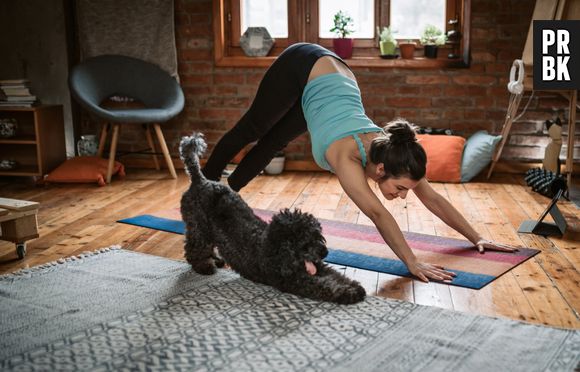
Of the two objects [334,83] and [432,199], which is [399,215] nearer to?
[432,199]

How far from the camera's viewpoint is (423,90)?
15.0 feet

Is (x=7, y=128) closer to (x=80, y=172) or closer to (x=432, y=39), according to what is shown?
(x=80, y=172)

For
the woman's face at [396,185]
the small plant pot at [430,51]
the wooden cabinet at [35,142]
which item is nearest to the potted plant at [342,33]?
the small plant pot at [430,51]

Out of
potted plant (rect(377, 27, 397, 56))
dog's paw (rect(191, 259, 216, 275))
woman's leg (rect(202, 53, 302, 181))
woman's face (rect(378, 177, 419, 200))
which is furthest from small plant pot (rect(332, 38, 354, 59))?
dog's paw (rect(191, 259, 216, 275))

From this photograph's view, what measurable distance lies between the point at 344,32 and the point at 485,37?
1039 mm

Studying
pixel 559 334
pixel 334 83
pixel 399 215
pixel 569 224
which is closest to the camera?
pixel 559 334

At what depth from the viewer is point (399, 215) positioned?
3.21 m

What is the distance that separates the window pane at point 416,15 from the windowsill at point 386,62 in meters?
0.26

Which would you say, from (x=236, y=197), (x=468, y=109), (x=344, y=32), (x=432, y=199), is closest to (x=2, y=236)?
(x=236, y=197)

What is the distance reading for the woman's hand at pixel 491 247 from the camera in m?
2.50

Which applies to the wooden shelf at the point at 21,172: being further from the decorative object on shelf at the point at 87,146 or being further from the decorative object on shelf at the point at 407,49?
the decorative object on shelf at the point at 407,49

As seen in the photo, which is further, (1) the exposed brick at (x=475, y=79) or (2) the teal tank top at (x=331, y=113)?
(1) the exposed brick at (x=475, y=79)

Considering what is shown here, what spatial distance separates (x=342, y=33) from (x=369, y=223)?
2.04 meters

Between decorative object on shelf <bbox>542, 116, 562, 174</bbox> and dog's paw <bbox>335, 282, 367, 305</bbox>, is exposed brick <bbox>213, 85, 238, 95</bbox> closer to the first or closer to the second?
decorative object on shelf <bbox>542, 116, 562, 174</bbox>
